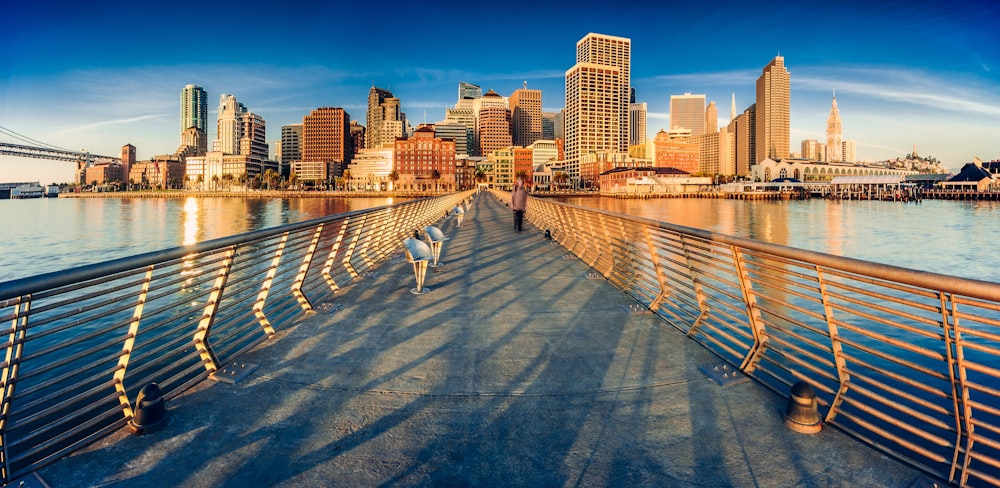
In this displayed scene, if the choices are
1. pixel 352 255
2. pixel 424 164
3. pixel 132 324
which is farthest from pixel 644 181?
pixel 132 324

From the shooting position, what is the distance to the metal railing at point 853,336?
9.85ft

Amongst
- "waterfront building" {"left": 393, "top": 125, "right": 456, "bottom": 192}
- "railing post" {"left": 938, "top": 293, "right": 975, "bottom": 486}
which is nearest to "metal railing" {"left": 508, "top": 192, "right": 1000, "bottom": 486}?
"railing post" {"left": 938, "top": 293, "right": 975, "bottom": 486}

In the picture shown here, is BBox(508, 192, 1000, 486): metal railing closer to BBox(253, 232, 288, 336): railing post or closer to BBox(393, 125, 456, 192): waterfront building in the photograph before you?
BBox(253, 232, 288, 336): railing post

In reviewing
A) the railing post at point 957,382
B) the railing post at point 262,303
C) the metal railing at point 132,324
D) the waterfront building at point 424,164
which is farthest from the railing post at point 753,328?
the waterfront building at point 424,164

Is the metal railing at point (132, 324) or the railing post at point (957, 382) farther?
the metal railing at point (132, 324)

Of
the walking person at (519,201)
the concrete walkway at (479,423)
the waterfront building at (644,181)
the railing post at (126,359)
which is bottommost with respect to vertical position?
the concrete walkway at (479,423)

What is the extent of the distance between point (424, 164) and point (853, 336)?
190 m

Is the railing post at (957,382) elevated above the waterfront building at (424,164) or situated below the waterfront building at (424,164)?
below

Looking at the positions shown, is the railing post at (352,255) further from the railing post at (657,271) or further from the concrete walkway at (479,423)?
the railing post at (657,271)

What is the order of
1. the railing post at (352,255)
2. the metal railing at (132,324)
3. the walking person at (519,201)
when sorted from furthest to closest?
the walking person at (519,201), the railing post at (352,255), the metal railing at (132,324)

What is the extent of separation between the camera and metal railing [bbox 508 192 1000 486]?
A: 9.85ft

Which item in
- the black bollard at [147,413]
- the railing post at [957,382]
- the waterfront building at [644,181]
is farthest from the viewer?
the waterfront building at [644,181]

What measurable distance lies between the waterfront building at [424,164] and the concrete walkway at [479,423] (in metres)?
189

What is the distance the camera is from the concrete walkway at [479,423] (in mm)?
3143
